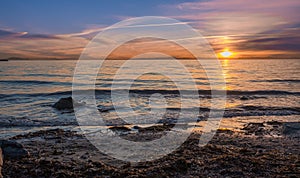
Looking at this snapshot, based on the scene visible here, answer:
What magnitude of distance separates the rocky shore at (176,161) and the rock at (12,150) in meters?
0.10

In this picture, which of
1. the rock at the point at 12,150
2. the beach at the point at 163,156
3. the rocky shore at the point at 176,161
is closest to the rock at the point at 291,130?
the beach at the point at 163,156

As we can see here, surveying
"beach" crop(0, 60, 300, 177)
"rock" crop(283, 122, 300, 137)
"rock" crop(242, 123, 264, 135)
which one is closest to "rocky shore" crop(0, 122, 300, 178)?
"beach" crop(0, 60, 300, 177)

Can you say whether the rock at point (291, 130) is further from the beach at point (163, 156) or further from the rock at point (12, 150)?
the rock at point (12, 150)

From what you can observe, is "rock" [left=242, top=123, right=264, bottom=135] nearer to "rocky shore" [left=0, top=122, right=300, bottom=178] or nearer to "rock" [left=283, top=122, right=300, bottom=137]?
"rock" [left=283, top=122, right=300, bottom=137]

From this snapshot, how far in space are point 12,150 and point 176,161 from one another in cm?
434

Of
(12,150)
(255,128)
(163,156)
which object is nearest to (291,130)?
(255,128)

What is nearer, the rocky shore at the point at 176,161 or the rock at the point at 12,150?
the rocky shore at the point at 176,161

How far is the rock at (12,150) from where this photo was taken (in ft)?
24.1

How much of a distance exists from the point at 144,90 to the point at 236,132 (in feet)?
63.2

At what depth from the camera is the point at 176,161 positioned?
6.80 meters

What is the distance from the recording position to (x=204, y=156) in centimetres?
742

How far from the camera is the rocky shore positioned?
6.19 meters

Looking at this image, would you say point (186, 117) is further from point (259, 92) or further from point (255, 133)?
point (259, 92)

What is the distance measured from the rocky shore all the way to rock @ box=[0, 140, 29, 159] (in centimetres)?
10
